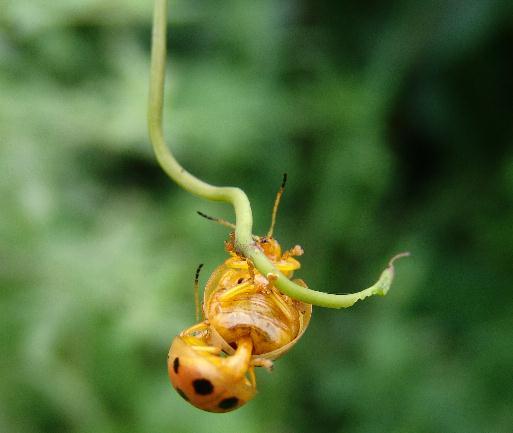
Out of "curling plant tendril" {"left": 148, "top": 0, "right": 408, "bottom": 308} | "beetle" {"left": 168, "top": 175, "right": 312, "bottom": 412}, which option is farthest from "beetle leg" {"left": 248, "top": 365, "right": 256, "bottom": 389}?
"curling plant tendril" {"left": 148, "top": 0, "right": 408, "bottom": 308}

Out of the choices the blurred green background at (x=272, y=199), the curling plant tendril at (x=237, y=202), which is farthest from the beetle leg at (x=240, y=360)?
the blurred green background at (x=272, y=199)

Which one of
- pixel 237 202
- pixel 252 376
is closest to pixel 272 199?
pixel 252 376

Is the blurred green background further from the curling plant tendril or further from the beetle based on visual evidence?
the beetle

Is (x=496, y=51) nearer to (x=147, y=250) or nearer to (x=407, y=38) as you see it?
(x=407, y=38)

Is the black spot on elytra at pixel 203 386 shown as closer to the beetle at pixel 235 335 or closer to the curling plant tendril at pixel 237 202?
the beetle at pixel 235 335

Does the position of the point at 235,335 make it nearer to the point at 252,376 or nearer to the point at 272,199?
the point at 252,376
